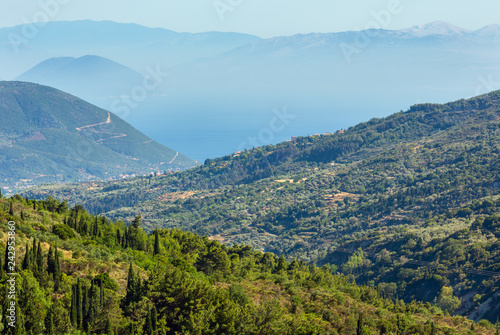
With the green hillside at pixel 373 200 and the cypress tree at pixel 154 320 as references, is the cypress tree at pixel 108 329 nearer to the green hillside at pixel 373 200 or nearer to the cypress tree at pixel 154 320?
the cypress tree at pixel 154 320

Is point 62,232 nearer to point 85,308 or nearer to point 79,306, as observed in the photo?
point 85,308

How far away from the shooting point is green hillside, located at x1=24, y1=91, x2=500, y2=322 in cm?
7656

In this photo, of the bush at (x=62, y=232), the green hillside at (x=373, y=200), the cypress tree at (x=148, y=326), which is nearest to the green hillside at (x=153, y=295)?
the cypress tree at (x=148, y=326)

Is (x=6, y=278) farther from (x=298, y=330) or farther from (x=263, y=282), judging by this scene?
(x=263, y=282)

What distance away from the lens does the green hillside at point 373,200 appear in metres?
76.6

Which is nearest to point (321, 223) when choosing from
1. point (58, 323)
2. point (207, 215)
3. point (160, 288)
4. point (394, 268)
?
point (207, 215)

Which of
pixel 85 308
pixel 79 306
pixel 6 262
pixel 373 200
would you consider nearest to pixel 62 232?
pixel 6 262

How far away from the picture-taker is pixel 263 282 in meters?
50.1

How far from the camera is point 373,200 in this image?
12694 cm

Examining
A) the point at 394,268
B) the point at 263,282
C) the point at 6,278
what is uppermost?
the point at 6,278

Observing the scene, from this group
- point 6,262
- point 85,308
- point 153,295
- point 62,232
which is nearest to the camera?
point 85,308

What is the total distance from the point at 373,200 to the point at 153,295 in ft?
309

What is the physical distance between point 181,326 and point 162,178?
153 m

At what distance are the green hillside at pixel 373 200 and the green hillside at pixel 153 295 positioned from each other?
21.3 meters
